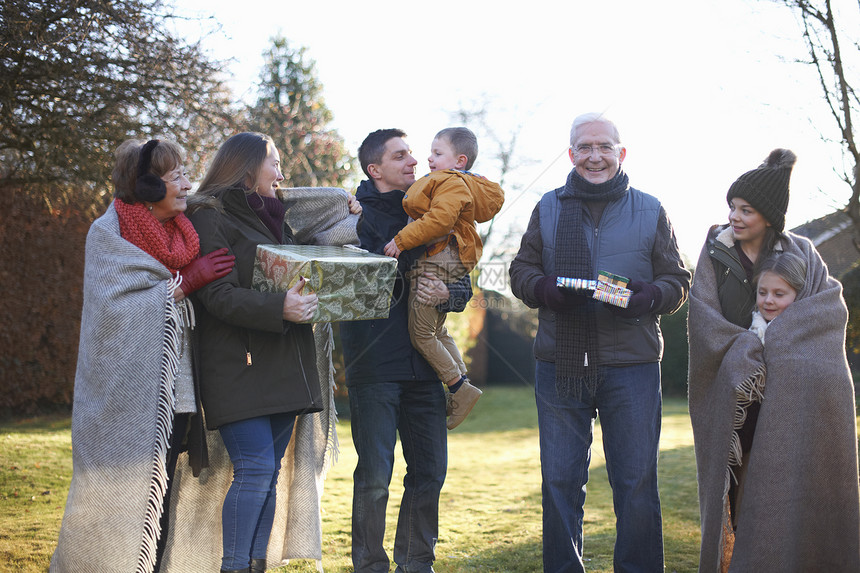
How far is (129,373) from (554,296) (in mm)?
1735

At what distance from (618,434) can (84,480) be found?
84.5 inches

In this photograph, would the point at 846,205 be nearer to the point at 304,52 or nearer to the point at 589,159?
the point at 589,159

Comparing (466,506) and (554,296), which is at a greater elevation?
(554,296)

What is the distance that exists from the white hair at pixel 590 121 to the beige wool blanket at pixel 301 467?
1.08 metres

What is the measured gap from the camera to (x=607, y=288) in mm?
3039

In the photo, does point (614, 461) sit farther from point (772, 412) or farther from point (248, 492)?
point (248, 492)

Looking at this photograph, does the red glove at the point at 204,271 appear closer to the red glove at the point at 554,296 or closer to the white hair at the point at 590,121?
the red glove at the point at 554,296

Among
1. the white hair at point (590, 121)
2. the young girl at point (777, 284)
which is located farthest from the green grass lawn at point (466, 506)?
the white hair at point (590, 121)

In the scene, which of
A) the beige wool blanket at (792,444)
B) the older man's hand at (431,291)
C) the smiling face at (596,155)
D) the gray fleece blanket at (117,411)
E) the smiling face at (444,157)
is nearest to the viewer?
the gray fleece blanket at (117,411)

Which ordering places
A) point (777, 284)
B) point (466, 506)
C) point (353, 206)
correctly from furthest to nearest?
point (466, 506) < point (353, 206) < point (777, 284)

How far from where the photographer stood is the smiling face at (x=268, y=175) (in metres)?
3.07

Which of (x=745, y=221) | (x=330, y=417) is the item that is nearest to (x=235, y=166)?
(x=330, y=417)

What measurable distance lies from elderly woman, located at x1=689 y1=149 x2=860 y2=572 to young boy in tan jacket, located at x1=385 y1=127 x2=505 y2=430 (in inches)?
42.1

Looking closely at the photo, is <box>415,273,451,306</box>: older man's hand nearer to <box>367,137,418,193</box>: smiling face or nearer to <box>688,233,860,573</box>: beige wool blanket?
<box>367,137,418,193</box>: smiling face
